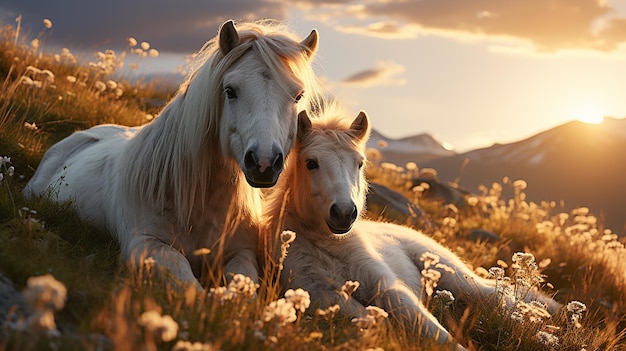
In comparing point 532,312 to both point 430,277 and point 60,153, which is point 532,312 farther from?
point 60,153

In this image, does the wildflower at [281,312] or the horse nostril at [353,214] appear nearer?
the wildflower at [281,312]

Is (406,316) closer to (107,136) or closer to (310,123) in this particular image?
(310,123)

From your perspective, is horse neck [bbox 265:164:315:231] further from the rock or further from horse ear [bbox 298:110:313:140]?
the rock

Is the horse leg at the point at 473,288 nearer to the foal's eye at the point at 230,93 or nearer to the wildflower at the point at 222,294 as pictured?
the foal's eye at the point at 230,93

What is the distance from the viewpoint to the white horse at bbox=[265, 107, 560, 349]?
4957mm

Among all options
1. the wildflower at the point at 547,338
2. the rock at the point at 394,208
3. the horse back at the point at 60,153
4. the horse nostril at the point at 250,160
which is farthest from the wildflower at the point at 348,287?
the rock at the point at 394,208

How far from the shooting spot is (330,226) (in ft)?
16.5

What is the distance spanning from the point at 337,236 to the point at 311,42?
1.73 m

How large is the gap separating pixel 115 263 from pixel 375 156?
9.60 metres

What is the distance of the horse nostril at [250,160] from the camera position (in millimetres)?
4398

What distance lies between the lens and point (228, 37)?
511cm

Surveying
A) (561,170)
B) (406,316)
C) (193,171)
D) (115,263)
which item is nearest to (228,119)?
(193,171)

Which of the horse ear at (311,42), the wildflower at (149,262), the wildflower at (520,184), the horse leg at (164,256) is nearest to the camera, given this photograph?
the wildflower at (149,262)

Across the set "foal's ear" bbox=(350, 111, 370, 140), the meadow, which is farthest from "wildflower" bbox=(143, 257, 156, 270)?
"foal's ear" bbox=(350, 111, 370, 140)
